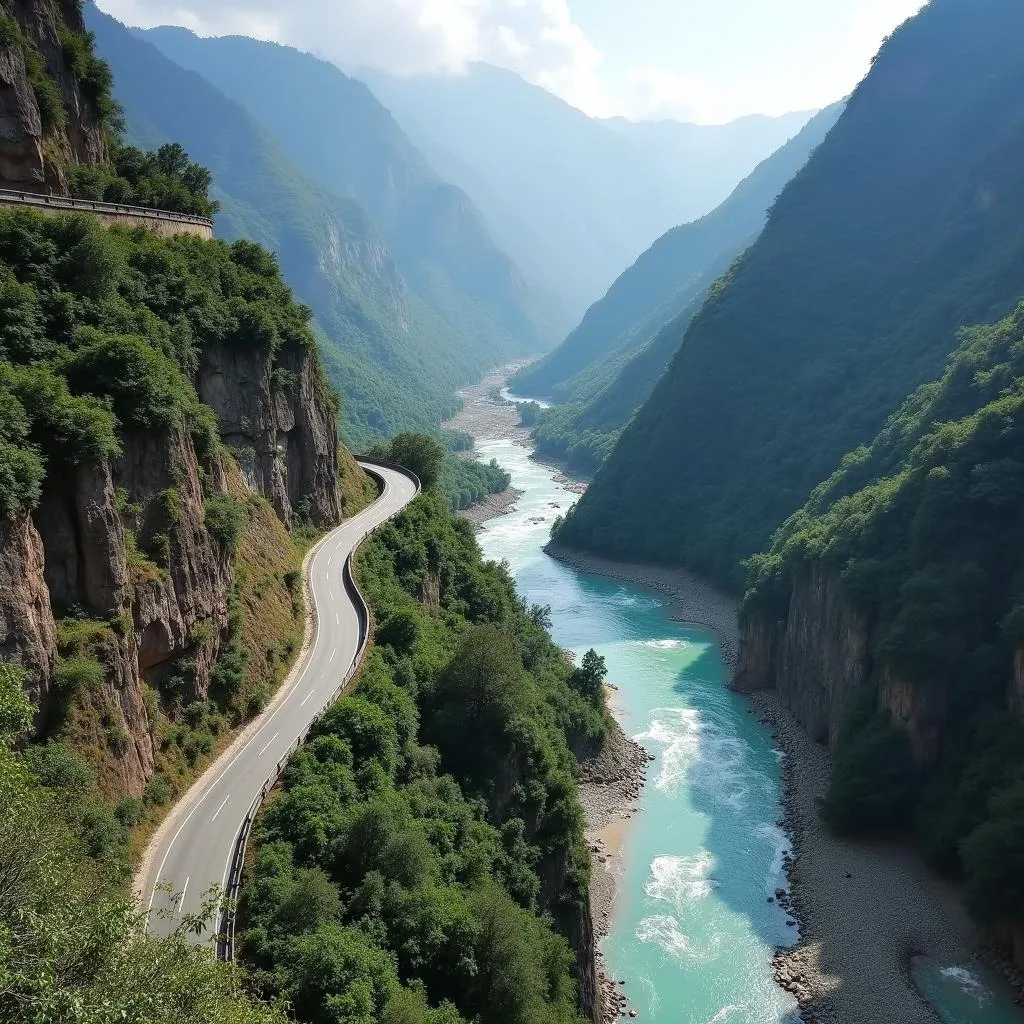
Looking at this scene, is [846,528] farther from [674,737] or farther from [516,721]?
[516,721]

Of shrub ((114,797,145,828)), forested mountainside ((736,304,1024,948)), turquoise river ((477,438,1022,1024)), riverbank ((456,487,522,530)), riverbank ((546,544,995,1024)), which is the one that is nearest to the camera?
shrub ((114,797,145,828))

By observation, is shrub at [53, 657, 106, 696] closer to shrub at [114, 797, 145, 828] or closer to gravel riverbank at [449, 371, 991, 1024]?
shrub at [114, 797, 145, 828]

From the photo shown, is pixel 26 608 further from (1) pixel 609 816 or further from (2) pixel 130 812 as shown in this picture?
(1) pixel 609 816

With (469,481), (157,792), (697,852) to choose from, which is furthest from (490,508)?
(157,792)

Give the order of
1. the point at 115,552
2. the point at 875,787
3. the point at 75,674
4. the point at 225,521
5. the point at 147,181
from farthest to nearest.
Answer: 1. the point at 875,787
2. the point at 147,181
3. the point at 225,521
4. the point at 115,552
5. the point at 75,674

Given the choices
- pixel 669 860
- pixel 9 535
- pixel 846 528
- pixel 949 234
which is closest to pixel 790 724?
pixel 846 528

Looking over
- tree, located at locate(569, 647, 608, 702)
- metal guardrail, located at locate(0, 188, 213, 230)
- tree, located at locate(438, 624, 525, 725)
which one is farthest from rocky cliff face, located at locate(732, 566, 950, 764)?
metal guardrail, located at locate(0, 188, 213, 230)
